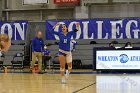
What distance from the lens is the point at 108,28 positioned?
24.6 meters

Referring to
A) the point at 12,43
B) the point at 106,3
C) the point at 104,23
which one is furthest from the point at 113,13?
the point at 12,43

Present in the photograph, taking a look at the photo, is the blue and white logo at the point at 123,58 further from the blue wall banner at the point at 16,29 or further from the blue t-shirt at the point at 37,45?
the blue wall banner at the point at 16,29

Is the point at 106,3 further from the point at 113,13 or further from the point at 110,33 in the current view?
the point at 110,33

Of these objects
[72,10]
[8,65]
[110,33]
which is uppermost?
[72,10]

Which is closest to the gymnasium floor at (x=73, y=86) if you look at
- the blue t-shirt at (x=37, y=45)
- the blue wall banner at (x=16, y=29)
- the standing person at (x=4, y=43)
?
the standing person at (x=4, y=43)

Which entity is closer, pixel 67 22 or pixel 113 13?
pixel 67 22

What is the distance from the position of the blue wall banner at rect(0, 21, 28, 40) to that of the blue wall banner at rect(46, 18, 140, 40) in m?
2.56

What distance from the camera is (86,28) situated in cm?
2495

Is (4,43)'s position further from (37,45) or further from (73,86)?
(73,86)

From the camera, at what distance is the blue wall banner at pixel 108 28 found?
24.3 metres

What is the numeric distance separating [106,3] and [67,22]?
11.7 ft

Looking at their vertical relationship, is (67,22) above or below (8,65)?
above

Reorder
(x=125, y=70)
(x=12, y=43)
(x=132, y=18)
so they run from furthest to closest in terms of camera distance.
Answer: (x=12, y=43)
(x=132, y=18)
(x=125, y=70)

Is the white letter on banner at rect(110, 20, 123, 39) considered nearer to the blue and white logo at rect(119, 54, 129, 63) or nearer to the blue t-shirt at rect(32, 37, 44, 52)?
the blue and white logo at rect(119, 54, 129, 63)
